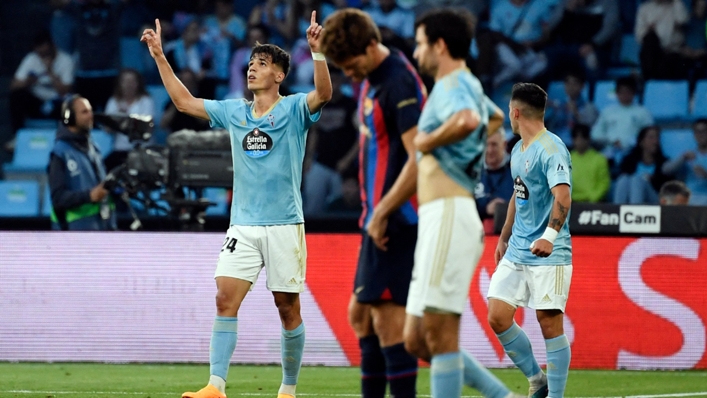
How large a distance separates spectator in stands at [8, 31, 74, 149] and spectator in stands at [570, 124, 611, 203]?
7516mm

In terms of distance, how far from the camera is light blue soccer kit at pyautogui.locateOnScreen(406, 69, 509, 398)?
4.98 meters

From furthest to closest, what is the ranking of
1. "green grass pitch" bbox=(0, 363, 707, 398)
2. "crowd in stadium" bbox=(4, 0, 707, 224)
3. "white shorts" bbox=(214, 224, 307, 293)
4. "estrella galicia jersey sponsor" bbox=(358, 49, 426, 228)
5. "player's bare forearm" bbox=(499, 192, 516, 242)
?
"crowd in stadium" bbox=(4, 0, 707, 224)
"green grass pitch" bbox=(0, 363, 707, 398)
"player's bare forearm" bbox=(499, 192, 516, 242)
"white shorts" bbox=(214, 224, 307, 293)
"estrella galicia jersey sponsor" bbox=(358, 49, 426, 228)

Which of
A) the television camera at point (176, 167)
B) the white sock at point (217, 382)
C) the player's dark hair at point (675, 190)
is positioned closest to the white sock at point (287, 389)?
the white sock at point (217, 382)

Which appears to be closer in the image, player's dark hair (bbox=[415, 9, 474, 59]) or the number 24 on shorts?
player's dark hair (bbox=[415, 9, 474, 59])

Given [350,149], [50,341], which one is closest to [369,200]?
[50,341]

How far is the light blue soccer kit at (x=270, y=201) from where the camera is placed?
734cm

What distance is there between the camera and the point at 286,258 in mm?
7387

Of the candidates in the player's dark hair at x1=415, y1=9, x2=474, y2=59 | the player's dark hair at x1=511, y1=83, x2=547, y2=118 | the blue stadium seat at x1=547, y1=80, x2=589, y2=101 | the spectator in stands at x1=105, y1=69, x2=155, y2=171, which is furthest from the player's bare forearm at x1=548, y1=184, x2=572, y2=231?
the spectator in stands at x1=105, y1=69, x2=155, y2=171

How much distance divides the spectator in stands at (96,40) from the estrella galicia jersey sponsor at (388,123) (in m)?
11.5

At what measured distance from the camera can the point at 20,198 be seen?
1539 cm

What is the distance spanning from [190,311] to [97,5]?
7529 mm

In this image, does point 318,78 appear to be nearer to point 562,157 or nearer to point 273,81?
point 273,81

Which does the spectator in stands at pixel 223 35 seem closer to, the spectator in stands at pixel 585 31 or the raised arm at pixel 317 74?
the spectator in stands at pixel 585 31

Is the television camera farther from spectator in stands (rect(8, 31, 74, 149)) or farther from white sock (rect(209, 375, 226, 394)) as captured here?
spectator in stands (rect(8, 31, 74, 149))
